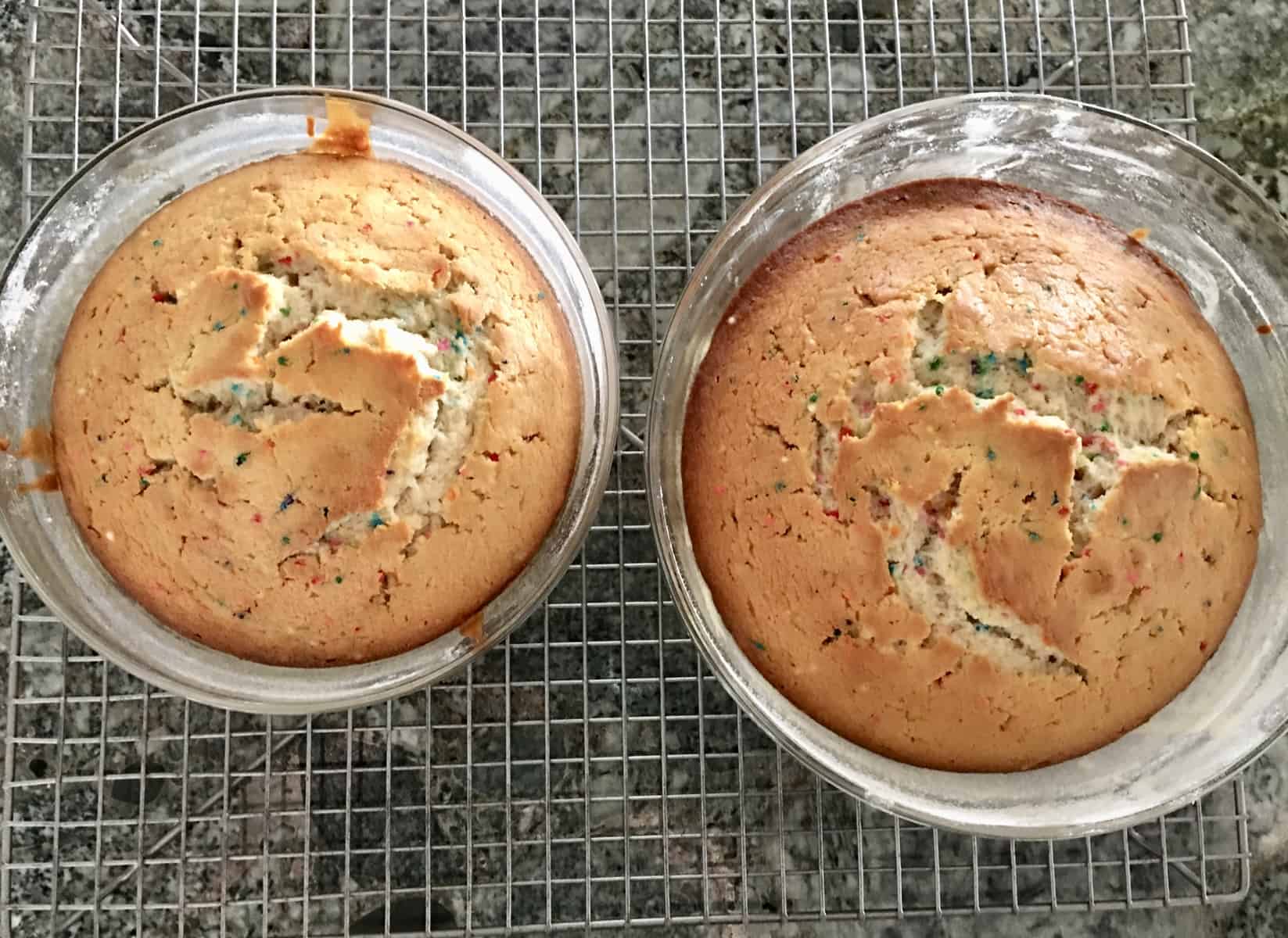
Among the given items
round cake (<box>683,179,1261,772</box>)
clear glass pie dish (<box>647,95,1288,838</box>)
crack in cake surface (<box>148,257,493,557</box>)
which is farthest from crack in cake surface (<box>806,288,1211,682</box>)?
crack in cake surface (<box>148,257,493,557</box>)

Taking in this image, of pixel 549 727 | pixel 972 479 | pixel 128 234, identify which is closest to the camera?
pixel 972 479

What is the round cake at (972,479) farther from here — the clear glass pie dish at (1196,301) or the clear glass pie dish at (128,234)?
the clear glass pie dish at (128,234)

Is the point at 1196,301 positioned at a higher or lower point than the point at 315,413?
higher

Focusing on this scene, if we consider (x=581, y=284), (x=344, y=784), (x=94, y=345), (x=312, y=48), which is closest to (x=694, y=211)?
(x=581, y=284)

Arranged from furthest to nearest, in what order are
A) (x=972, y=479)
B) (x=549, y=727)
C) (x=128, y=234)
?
(x=549, y=727) → (x=128, y=234) → (x=972, y=479)

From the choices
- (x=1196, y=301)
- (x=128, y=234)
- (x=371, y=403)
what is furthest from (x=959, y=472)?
(x=128, y=234)

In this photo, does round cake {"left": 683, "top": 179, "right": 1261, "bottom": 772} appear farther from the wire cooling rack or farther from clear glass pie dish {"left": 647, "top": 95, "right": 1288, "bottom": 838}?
the wire cooling rack

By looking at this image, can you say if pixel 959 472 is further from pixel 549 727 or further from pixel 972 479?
pixel 549 727
